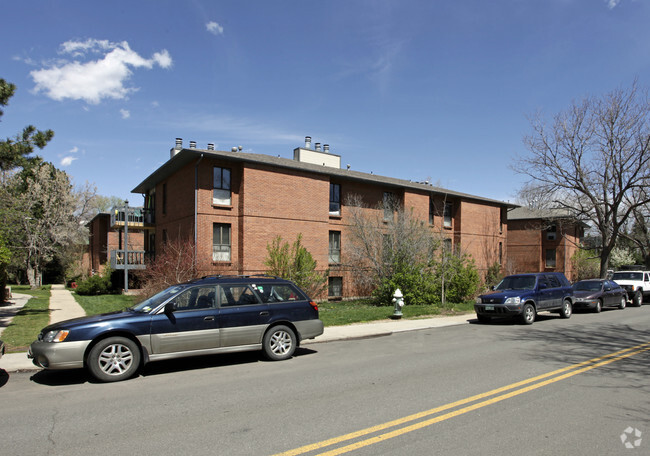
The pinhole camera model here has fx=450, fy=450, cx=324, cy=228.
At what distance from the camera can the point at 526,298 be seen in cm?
1461

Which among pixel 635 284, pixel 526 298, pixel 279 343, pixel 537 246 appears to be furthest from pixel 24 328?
pixel 537 246

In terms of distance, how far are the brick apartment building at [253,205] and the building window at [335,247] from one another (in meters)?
0.06

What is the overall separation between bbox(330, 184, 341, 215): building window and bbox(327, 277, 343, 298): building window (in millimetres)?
3876

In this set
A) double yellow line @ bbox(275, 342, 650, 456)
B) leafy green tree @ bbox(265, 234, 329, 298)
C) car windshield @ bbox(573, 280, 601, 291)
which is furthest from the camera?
leafy green tree @ bbox(265, 234, 329, 298)

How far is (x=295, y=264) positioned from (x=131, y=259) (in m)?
12.0

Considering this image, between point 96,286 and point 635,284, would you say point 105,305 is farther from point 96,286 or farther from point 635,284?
point 635,284

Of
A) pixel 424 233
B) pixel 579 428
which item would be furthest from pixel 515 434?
pixel 424 233

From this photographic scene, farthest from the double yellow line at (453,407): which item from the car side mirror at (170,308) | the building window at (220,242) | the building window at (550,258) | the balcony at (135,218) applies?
the building window at (550,258)

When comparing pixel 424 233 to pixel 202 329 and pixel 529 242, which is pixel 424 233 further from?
pixel 529 242

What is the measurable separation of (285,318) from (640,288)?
21910 mm

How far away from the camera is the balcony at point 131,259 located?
26.5m

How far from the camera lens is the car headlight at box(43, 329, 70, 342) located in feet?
22.5

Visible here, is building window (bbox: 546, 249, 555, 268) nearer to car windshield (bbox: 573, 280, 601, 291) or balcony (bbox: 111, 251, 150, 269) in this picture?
car windshield (bbox: 573, 280, 601, 291)

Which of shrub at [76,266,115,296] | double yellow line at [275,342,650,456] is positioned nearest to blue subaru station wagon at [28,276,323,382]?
double yellow line at [275,342,650,456]
